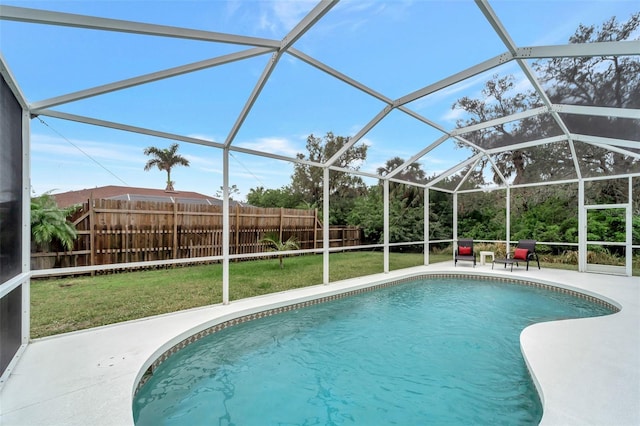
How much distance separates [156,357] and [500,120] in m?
7.24

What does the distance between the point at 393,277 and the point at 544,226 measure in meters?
7.15

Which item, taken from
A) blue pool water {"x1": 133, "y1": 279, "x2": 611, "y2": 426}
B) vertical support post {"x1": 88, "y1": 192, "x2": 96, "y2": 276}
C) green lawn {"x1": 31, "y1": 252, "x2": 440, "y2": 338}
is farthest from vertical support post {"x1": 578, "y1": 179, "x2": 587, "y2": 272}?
vertical support post {"x1": 88, "y1": 192, "x2": 96, "y2": 276}

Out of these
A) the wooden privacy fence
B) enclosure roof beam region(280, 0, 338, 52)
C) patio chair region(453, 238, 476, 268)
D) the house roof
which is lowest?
patio chair region(453, 238, 476, 268)

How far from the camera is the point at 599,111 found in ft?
16.0

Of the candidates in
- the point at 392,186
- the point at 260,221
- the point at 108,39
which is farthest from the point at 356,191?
the point at 108,39

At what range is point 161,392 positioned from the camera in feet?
10.2

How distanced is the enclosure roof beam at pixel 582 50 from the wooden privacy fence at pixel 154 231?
853 centimetres

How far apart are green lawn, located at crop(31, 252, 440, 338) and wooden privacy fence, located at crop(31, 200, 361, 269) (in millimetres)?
499

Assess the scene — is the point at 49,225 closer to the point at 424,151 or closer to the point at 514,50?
the point at 424,151

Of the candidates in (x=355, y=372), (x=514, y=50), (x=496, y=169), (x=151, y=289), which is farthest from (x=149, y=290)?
(x=496, y=169)

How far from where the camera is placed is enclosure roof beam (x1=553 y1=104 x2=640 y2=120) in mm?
4405

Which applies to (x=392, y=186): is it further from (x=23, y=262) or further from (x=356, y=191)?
(x=23, y=262)

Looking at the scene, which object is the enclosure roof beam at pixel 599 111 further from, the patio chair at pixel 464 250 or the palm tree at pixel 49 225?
the palm tree at pixel 49 225

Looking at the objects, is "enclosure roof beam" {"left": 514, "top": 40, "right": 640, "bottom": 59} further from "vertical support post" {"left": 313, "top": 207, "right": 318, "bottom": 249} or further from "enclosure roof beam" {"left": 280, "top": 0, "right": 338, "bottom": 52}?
"vertical support post" {"left": 313, "top": 207, "right": 318, "bottom": 249}
